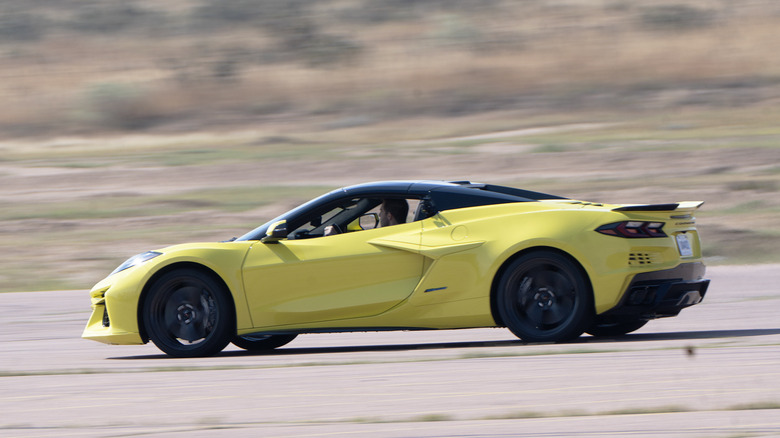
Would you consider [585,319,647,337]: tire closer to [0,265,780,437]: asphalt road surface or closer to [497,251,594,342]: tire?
[0,265,780,437]: asphalt road surface

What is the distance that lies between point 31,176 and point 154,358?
1569 cm

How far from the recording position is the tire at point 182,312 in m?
7.66

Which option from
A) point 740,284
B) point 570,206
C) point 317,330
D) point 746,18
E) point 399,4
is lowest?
point 740,284

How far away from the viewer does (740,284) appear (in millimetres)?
11383

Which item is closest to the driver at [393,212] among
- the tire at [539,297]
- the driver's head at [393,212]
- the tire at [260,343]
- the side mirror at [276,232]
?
the driver's head at [393,212]

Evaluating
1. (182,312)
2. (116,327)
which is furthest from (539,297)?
(116,327)

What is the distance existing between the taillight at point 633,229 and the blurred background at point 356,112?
289 inches

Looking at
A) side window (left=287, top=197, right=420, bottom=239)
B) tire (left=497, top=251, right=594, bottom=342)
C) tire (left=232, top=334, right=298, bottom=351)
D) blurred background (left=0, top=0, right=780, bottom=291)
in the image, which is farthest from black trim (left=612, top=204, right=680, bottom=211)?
blurred background (left=0, top=0, right=780, bottom=291)

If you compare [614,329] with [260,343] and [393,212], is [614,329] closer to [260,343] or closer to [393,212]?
[393,212]

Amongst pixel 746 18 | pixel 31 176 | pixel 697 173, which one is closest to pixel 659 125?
pixel 697 173

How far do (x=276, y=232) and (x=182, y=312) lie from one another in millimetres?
870

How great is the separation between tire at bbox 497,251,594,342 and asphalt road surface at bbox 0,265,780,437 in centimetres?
13

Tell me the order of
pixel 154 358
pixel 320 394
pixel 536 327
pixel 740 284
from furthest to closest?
1. pixel 740 284
2. pixel 154 358
3. pixel 536 327
4. pixel 320 394

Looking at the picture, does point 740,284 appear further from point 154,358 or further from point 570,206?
point 154,358
